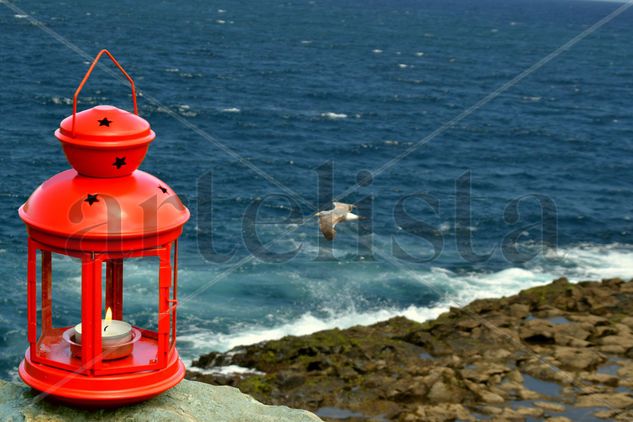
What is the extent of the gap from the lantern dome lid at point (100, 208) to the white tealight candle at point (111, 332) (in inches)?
44.9

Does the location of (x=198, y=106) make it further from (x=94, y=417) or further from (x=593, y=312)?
(x=94, y=417)

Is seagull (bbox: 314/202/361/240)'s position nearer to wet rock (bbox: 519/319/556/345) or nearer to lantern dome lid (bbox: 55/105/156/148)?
wet rock (bbox: 519/319/556/345)

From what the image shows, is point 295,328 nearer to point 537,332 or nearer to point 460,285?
point 460,285

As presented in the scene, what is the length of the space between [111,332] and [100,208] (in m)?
1.43

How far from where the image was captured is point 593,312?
34.0 meters

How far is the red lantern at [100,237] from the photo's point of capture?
33.9 ft

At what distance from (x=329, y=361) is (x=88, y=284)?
62.6ft

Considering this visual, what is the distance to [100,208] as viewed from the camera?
10.3m

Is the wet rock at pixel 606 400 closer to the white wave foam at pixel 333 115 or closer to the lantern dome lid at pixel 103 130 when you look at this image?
the lantern dome lid at pixel 103 130

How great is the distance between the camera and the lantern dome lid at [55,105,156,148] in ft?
33.9

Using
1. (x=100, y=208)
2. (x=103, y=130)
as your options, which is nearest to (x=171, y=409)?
(x=100, y=208)

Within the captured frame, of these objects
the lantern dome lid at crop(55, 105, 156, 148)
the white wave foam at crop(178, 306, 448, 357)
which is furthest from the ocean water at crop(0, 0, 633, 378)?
the lantern dome lid at crop(55, 105, 156, 148)

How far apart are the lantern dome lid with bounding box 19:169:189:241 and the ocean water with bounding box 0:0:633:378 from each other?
944 inches

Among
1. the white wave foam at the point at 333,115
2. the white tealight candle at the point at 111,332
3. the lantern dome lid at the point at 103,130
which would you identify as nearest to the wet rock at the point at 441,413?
the white tealight candle at the point at 111,332
